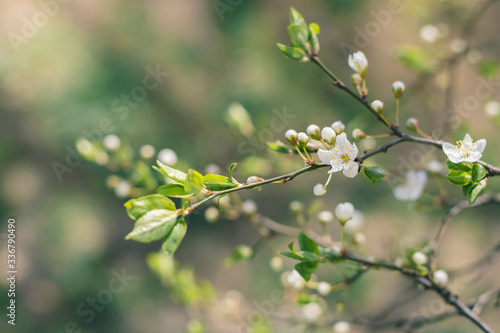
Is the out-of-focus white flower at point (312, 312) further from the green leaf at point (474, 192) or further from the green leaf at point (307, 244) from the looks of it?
the green leaf at point (474, 192)

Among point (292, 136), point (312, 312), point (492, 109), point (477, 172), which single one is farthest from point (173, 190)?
point (492, 109)

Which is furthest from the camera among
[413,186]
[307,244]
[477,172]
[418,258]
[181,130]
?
[181,130]

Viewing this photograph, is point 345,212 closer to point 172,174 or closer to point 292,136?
point 292,136

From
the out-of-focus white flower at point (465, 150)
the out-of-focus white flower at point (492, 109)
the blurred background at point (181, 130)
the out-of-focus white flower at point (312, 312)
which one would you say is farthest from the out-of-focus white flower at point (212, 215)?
the blurred background at point (181, 130)

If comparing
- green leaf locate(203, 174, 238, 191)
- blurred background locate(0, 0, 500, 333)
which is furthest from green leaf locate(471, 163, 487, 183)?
blurred background locate(0, 0, 500, 333)

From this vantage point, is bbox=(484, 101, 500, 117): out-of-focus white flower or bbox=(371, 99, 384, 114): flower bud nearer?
bbox=(371, 99, 384, 114): flower bud

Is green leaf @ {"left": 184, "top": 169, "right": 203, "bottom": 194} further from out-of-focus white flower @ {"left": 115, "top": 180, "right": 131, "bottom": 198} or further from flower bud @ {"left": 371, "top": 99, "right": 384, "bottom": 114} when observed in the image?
out-of-focus white flower @ {"left": 115, "top": 180, "right": 131, "bottom": 198}
